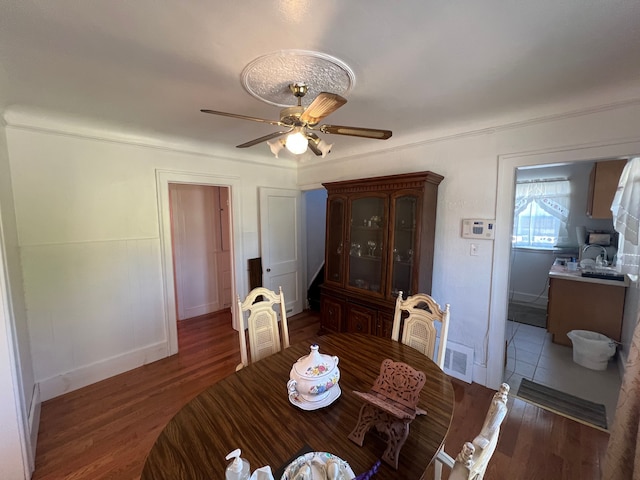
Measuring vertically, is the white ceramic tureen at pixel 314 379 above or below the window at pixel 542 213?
below

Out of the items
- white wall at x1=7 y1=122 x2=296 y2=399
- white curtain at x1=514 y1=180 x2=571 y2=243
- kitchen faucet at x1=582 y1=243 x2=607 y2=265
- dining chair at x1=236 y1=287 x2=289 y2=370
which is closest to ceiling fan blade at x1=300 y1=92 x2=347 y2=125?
dining chair at x1=236 y1=287 x2=289 y2=370

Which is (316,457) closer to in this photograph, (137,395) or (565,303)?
(137,395)

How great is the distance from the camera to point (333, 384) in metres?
1.21

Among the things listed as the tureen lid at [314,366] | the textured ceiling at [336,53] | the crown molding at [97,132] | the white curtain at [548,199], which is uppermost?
the textured ceiling at [336,53]

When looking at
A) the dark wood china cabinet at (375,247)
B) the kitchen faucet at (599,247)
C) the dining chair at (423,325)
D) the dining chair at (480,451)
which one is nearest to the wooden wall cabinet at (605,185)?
the kitchen faucet at (599,247)

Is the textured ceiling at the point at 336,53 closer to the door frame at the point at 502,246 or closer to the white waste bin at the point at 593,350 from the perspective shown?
the door frame at the point at 502,246

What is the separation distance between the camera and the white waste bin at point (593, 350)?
2.56 m

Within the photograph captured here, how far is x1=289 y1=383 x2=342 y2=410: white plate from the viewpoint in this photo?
116cm

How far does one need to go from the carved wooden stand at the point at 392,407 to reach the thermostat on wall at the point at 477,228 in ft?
5.33

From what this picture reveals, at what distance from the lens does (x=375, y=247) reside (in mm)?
2834

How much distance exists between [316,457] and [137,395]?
2269mm

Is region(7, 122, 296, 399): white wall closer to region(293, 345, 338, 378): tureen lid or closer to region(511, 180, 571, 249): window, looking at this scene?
region(293, 345, 338, 378): tureen lid

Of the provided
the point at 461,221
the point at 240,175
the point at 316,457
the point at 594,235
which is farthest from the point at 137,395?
the point at 594,235

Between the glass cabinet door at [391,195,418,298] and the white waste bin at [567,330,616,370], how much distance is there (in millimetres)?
1879
